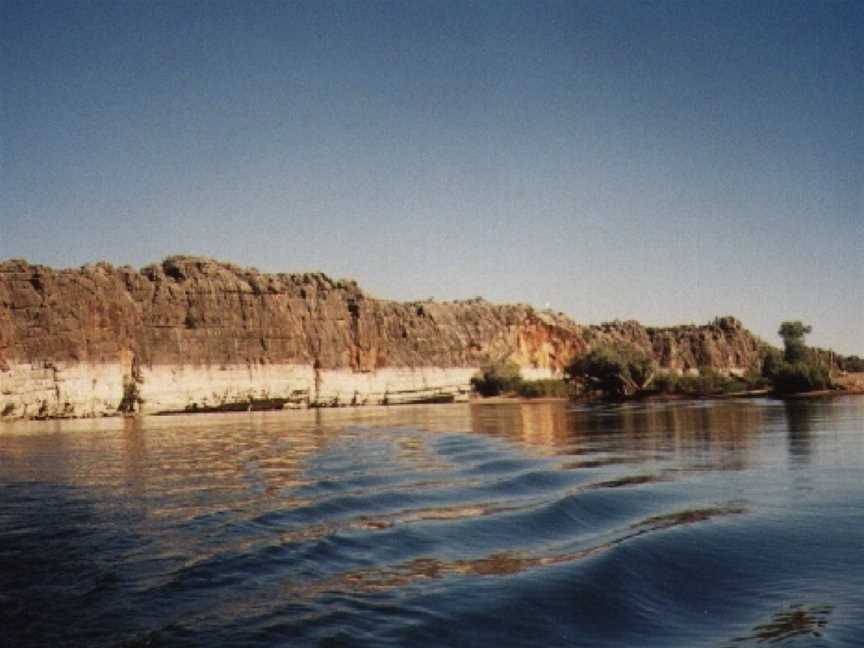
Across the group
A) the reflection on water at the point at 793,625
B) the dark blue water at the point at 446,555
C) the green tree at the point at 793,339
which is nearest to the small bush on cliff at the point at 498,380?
the green tree at the point at 793,339

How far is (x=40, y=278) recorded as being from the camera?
94688mm

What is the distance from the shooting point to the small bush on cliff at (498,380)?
124 m

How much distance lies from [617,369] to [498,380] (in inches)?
1638

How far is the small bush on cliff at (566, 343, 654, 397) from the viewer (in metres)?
85.5

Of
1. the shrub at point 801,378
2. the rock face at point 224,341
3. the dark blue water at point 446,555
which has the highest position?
the rock face at point 224,341

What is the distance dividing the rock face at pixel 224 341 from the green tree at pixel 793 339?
60438 millimetres

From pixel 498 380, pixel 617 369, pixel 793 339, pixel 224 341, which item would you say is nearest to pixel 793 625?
pixel 617 369

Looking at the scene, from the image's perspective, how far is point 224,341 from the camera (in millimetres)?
110125

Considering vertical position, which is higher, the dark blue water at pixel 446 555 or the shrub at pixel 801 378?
the shrub at pixel 801 378

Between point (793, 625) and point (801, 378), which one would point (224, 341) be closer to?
point (801, 378)

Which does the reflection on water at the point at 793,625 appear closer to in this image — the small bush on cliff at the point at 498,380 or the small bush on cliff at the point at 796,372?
the small bush on cliff at the point at 796,372

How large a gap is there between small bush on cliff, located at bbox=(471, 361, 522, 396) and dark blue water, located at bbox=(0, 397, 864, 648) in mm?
104102

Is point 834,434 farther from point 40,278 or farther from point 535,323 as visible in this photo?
point 535,323

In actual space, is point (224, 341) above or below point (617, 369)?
above
